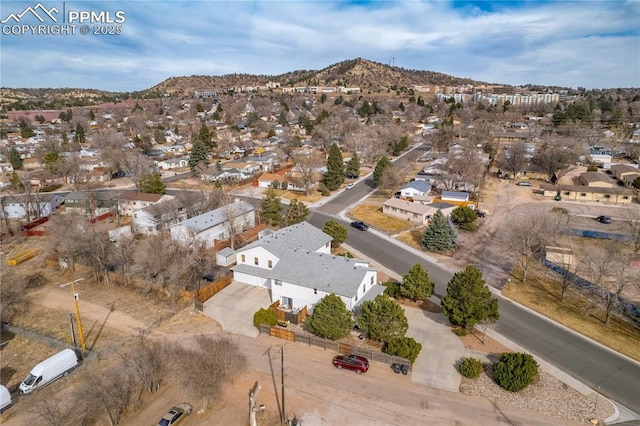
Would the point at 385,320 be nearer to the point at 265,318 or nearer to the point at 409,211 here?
the point at 265,318

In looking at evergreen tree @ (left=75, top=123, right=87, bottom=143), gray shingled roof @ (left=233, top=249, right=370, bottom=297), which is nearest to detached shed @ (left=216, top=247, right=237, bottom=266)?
gray shingled roof @ (left=233, top=249, right=370, bottom=297)

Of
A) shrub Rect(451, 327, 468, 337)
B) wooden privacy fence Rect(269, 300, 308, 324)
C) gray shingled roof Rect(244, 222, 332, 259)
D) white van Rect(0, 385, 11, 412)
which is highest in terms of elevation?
gray shingled roof Rect(244, 222, 332, 259)

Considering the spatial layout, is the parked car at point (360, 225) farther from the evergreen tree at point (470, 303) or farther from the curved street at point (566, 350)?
the evergreen tree at point (470, 303)

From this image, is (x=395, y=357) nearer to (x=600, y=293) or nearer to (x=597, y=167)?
(x=600, y=293)

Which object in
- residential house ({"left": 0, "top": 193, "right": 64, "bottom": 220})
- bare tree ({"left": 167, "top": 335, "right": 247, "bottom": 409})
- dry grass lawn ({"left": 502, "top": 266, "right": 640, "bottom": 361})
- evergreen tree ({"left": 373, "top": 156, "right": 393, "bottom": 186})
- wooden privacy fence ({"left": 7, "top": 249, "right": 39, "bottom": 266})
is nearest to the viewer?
bare tree ({"left": 167, "top": 335, "right": 247, "bottom": 409})

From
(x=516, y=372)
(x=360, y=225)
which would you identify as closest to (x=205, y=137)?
(x=360, y=225)

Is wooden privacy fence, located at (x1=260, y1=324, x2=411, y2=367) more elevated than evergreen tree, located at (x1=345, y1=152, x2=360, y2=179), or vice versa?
evergreen tree, located at (x1=345, y1=152, x2=360, y2=179)

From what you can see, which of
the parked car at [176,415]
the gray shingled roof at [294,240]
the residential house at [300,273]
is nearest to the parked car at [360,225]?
the gray shingled roof at [294,240]

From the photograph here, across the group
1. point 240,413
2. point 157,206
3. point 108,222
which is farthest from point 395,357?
point 108,222

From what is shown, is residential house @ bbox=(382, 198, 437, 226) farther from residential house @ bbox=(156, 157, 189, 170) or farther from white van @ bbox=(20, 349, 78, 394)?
residential house @ bbox=(156, 157, 189, 170)
